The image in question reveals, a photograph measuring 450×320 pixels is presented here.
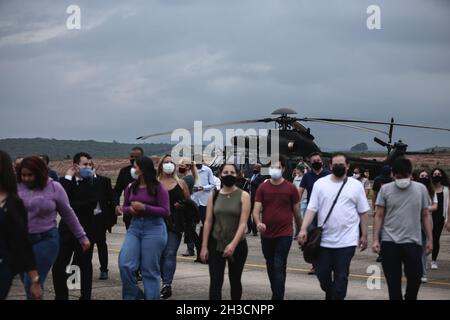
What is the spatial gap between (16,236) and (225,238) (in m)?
2.76

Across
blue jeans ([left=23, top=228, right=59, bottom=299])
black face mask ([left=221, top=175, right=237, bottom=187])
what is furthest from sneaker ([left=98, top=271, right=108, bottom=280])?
blue jeans ([left=23, top=228, right=59, bottom=299])

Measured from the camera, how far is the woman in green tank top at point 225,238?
27.1 ft

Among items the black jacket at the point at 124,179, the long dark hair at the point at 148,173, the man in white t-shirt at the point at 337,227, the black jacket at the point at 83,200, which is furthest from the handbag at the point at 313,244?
the black jacket at the point at 124,179

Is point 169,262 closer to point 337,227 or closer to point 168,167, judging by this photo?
point 168,167

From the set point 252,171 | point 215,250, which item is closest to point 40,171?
point 215,250

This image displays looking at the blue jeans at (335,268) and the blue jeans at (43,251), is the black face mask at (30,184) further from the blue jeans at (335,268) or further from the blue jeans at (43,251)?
the blue jeans at (335,268)

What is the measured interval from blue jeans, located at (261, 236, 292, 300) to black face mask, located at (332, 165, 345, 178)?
0.99 metres

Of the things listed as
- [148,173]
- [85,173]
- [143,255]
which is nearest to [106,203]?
[85,173]

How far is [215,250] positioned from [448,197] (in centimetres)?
560

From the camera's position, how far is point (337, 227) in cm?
829

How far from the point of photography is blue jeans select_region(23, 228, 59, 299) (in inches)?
282

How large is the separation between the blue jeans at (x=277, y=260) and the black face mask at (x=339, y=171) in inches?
39.0

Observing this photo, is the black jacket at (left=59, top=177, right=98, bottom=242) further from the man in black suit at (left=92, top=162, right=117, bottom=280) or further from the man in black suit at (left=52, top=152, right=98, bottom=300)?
A: the man in black suit at (left=92, top=162, right=117, bottom=280)
